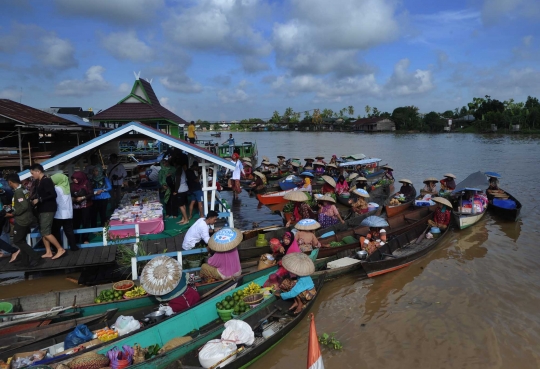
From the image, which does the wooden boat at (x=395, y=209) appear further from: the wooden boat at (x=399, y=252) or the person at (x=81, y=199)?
the person at (x=81, y=199)

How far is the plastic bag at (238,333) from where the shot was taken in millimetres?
5039

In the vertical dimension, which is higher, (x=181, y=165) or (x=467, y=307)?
(x=181, y=165)

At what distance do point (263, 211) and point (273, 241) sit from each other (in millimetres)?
7666

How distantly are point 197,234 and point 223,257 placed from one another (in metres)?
0.94

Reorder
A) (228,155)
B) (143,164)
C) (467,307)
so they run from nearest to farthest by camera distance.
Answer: (467,307) → (143,164) → (228,155)

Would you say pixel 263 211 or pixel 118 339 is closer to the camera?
pixel 118 339

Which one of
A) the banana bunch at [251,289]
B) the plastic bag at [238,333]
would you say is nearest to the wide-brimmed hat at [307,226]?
the banana bunch at [251,289]

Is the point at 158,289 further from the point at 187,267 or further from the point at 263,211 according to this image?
the point at 263,211

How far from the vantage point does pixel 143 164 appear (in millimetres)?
21094

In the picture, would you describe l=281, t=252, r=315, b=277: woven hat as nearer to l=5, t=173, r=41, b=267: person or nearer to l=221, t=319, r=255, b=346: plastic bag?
l=221, t=319, r=255, b=346: plastic bag

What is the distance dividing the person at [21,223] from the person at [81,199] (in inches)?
42.7

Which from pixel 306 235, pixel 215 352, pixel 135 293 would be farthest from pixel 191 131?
pixel 215 352

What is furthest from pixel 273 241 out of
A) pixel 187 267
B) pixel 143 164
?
pixel 143 164

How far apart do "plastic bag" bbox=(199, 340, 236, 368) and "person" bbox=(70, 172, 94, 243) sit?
499cm
